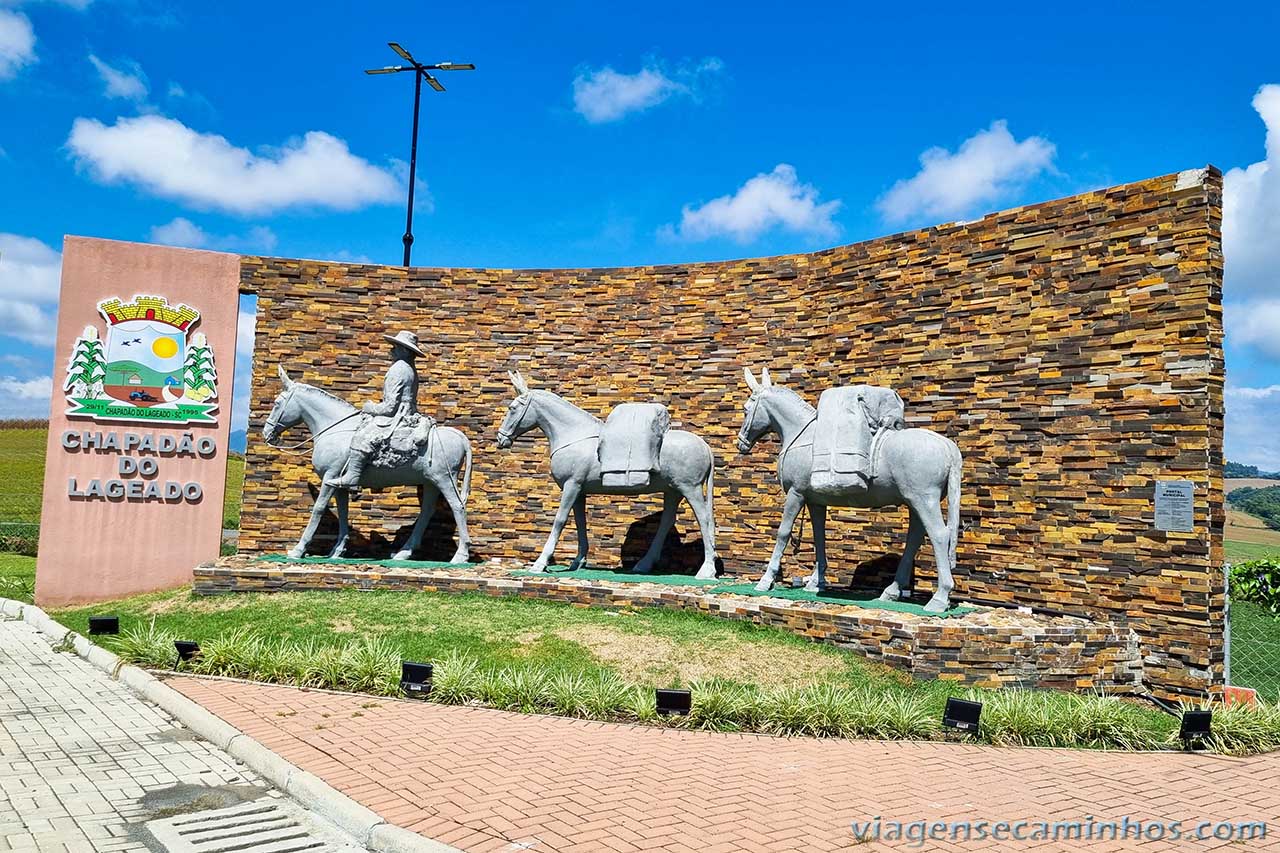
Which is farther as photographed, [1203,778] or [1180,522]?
[1180,522]

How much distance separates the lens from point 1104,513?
31.2 ft

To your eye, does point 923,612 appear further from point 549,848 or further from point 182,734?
point 182,734

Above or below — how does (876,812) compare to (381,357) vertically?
below

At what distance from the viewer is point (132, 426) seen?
13617 mm

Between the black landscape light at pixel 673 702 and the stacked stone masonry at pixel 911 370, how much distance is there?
5.03m

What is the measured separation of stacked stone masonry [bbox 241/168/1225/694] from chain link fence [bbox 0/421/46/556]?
9551 millimetres

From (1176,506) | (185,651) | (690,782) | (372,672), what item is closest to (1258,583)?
(1176,506)

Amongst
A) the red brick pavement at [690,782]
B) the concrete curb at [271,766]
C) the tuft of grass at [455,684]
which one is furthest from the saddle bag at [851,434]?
the concrete curb at [271,766]

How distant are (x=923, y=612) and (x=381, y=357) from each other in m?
9.55

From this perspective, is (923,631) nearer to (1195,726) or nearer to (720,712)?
(1195,726)

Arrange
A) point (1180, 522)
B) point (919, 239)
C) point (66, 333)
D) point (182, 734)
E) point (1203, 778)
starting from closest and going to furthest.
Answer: point (1203, 778), point (182, 734), point (1180, 522), point (919, 239), point (66, 333)

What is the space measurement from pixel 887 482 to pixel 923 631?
191 cm

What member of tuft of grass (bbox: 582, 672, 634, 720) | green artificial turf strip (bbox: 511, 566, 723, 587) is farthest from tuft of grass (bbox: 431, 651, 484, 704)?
green artificial turf strip (bbox: 511, 566, 723, 587)

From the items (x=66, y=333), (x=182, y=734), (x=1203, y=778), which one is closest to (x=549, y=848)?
(x=182, y=734)
